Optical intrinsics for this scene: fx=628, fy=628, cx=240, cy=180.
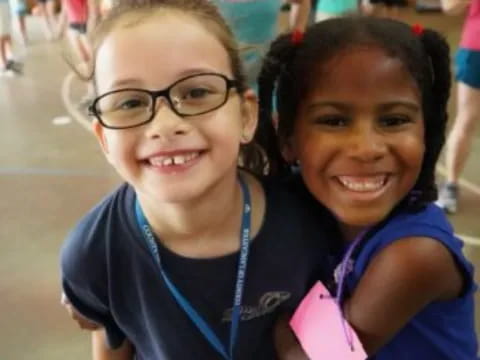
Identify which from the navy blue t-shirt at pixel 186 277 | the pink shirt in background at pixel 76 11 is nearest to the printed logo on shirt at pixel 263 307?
the navy blue t-shirt at pixel 186 277

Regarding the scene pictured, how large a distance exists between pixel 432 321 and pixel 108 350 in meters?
0.59

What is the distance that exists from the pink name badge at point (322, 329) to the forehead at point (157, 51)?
407mm

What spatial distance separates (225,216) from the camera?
3.30 feet

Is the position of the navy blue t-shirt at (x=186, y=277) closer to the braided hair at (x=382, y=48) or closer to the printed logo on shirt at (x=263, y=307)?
the printed logo on shirt at (x=263, y=307)

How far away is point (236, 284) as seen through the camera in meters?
0.99

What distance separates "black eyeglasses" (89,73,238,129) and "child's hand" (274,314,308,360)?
0.40 metres

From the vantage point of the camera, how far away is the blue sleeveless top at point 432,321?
0.97 meters

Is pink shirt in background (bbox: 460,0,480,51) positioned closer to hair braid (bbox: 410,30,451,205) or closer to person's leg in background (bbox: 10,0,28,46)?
hair braid (bbox: 410,30,451,205)

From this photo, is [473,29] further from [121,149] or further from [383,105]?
[121,149]

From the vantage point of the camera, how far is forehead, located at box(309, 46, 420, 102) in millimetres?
954

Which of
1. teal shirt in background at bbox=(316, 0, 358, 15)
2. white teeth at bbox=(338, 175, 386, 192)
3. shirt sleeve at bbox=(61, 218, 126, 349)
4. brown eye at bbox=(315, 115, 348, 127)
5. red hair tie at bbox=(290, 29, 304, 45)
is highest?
red hair tie at bbox=(290, 29, 304, 45)

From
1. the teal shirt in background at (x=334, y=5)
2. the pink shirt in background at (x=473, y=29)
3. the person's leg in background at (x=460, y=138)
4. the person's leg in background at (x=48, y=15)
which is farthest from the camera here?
the person's leg in background at (x=48, y=15)

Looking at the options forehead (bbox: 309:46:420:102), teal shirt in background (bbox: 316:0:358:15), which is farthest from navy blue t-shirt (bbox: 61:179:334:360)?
teal shirt in background (bbox: 316:0:358:15)

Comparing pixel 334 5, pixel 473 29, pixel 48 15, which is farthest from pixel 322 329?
pixel 48 15
